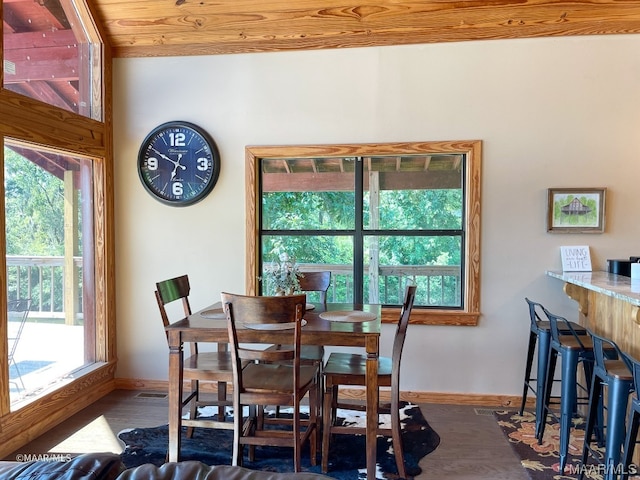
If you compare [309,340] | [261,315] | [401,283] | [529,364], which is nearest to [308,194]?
[401,283]

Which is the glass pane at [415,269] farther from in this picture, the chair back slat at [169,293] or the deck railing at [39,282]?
the deck railing at [39,282]

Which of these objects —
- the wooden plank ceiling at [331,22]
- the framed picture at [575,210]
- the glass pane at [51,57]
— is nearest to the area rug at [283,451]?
the framed picture at [575,210]

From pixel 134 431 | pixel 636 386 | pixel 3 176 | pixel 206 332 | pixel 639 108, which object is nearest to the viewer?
pixel 636 386

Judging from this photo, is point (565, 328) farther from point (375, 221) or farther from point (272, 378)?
point (272, 378)

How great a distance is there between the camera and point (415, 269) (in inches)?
141

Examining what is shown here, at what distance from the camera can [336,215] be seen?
3648 mm

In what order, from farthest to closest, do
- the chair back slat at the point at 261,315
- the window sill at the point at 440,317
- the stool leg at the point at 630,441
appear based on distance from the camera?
the window sill at the point at 440,317 → the chair back slat at the point at 261,315 → the stool leg at the point at 630,441

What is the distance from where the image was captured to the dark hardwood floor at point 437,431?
2.50 meters

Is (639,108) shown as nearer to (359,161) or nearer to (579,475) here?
(359,161)

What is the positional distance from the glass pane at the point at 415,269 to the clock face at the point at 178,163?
4.84 feet

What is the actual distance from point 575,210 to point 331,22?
7.80 ft

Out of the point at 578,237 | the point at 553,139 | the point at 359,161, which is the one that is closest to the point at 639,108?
the point at 553,139

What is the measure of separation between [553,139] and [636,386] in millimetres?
2115

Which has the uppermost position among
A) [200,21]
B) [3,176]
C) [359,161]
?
[200,21]
